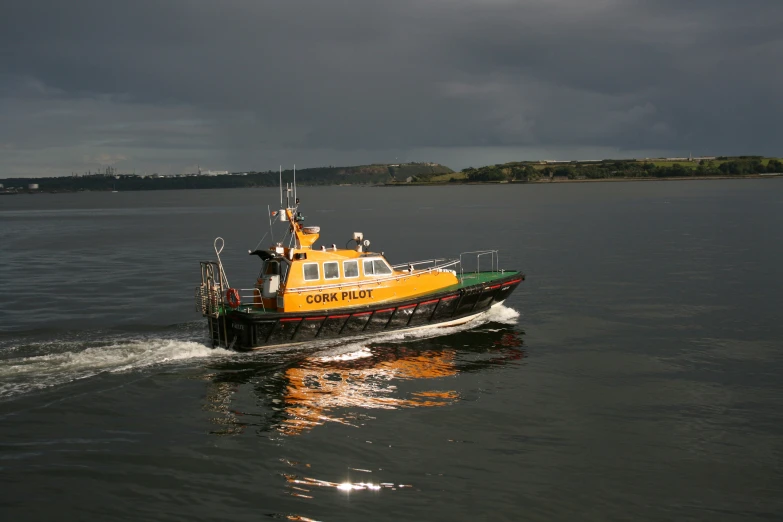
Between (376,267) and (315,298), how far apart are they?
2450 mm

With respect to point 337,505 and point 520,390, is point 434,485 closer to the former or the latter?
point 337,505

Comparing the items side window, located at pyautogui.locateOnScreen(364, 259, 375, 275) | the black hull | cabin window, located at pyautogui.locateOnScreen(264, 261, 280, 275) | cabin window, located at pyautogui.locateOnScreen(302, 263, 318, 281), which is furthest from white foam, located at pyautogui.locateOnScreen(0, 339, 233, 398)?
side window, located at pyautogui.locateOnScreen(364, 259, 375, 275)

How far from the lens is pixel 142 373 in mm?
18719

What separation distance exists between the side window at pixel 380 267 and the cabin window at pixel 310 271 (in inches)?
82.0

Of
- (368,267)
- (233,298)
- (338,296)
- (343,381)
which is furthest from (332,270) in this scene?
(343,381)

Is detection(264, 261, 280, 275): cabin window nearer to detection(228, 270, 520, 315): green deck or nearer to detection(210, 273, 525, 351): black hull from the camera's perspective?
detection(228, 270, 520, 315): green deck

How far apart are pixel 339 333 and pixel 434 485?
9962mm

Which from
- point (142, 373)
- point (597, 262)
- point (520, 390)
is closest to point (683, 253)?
point (597, 262)

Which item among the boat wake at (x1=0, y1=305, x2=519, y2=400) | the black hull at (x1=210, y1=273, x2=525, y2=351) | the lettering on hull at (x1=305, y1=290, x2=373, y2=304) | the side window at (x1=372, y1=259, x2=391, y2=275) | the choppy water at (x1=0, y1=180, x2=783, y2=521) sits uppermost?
the side window at (x1=372, y1=259, x2=391, y2=275)

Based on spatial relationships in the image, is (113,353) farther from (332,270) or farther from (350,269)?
(350,269)

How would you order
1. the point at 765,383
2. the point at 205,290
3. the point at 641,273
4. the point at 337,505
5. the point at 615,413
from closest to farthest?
the point at 337,505
the point at 615,413
the point at 765,383
the point at 205,290
the point at 641,273

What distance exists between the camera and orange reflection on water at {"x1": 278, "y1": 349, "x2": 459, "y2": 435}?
1638 centimetres

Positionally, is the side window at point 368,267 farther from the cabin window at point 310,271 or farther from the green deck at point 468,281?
the cabin window at point 310,271

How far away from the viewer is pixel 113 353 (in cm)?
2008
